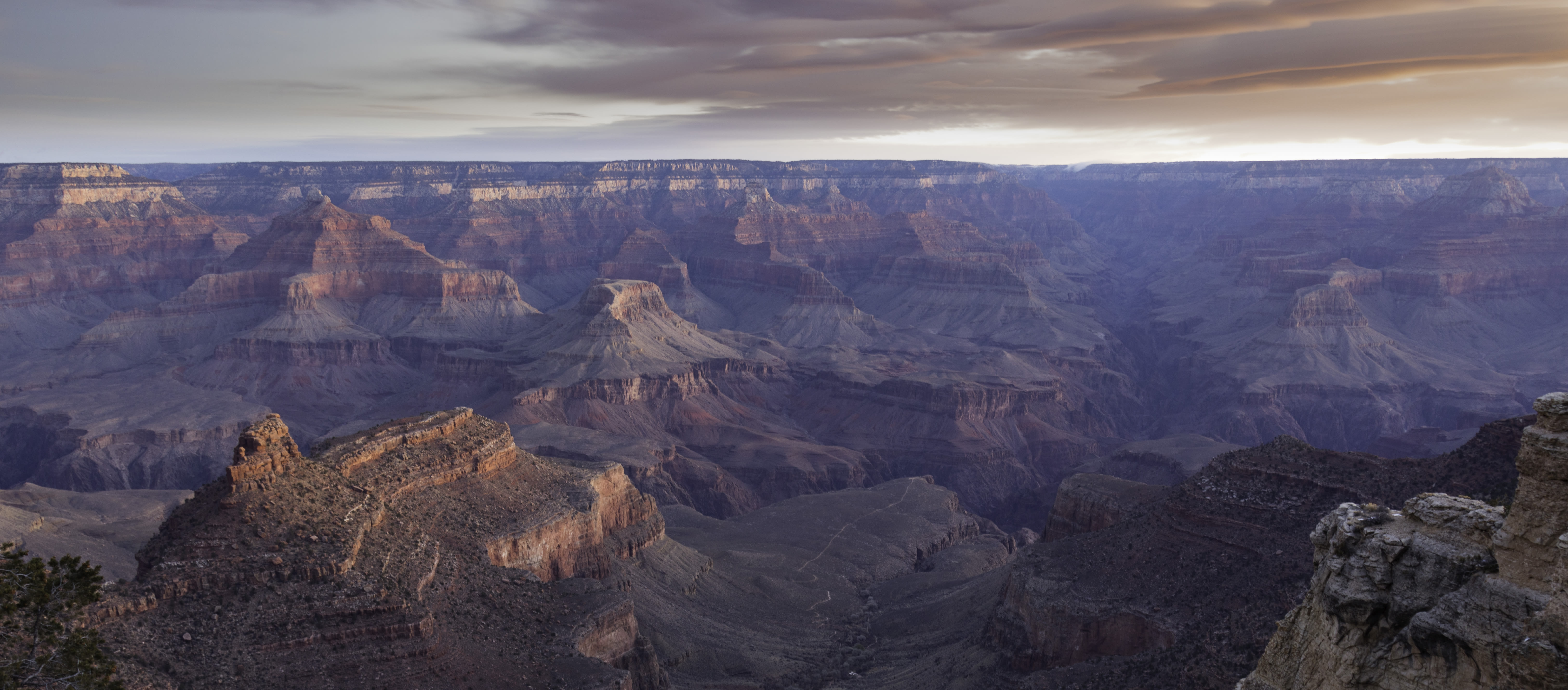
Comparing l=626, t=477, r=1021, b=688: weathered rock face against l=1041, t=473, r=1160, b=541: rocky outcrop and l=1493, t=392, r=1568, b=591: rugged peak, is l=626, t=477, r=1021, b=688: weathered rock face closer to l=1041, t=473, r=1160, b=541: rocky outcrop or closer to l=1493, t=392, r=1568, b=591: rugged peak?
l=1041, t=473, r=1160, b=541: rocky outcrop

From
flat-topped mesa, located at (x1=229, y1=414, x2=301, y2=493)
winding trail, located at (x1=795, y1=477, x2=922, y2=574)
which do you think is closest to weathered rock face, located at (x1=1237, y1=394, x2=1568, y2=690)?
flat-topped mesa, located at (x1=229, y1=414, x2=301, y2=493)

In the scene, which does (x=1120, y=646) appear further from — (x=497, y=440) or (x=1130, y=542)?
(x=497, y=440)

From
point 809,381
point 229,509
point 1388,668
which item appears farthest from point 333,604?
point 809,381

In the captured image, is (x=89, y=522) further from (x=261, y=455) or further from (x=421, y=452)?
(x=261, y=455)

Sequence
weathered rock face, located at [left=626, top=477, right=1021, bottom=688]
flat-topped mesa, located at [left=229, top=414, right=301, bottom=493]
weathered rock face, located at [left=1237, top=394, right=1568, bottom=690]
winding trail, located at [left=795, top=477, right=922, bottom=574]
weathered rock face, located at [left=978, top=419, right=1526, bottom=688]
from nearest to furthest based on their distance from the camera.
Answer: weathered rock face, located at [left=1237, top=394, right=1568, bottom=690] < flat-topped mesa, located at [left=229, top=414, right=301, bottom=493] < weathered rock face, located at [left=978, top=419, right=1526, bottom=688] < weathered rock face, located at [left=626, top=477, right=1021, bottom=688] < winding trail, located at [left=795, top=477, right=922, bottom=574]

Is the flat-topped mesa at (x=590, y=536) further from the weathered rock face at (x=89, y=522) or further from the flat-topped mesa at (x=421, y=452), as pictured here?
the weathered rock face at (x=89, y=522)

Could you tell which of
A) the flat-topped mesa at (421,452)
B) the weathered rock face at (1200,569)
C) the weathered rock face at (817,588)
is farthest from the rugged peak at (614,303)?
the weathered rock face at (1200,569)
